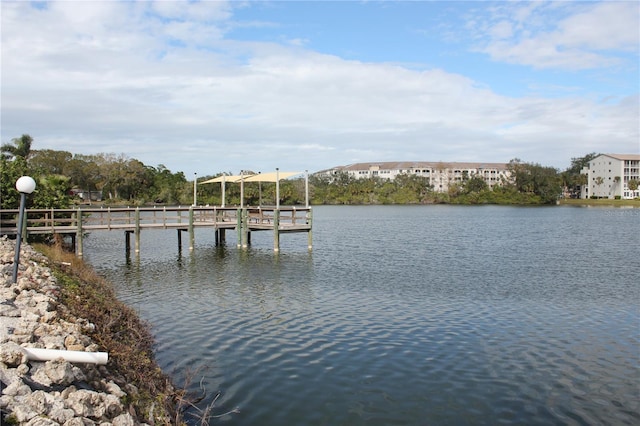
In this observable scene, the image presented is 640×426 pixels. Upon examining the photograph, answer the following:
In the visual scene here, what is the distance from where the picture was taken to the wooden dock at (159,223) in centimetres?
2664

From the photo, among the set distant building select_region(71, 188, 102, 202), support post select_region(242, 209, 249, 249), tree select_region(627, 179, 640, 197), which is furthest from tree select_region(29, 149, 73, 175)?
tree select_region(627, 179, 640, 197)

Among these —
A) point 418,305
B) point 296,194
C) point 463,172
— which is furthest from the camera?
point 463,172

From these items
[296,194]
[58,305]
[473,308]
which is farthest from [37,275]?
[296,194]

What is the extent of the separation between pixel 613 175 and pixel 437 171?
49.9m

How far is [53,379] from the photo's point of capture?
6.58 m

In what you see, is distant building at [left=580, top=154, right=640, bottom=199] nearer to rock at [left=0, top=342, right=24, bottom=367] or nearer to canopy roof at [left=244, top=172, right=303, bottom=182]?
canopy roof at [left=244, top=172, right=303, bottom=182]

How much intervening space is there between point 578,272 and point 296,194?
94120 millimetres

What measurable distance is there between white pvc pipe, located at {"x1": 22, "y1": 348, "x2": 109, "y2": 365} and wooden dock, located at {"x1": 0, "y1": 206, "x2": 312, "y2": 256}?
66.5 ft

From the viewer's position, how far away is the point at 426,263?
2702cm

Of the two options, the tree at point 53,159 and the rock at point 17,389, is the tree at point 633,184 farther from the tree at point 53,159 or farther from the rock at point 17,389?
the rock at point 17,389

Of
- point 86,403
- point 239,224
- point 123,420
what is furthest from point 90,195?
point 123,420

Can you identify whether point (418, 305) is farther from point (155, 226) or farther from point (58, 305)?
point (155, 226)

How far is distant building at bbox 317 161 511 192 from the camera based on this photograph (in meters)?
163

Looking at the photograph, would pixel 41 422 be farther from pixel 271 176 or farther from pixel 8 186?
pixel 271 176
